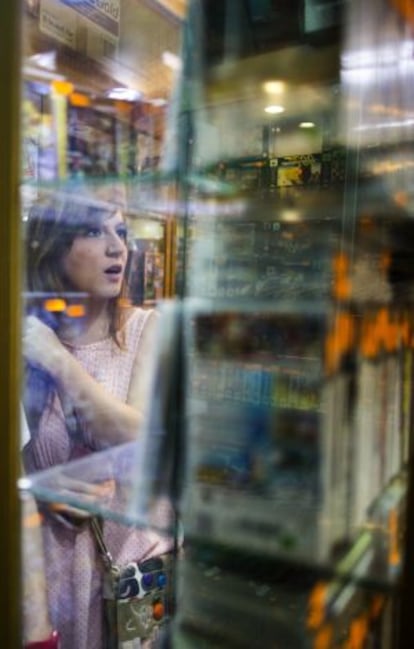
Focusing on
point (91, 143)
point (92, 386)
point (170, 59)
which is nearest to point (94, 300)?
point (92, 386)

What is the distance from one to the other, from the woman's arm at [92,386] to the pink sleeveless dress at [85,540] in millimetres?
11

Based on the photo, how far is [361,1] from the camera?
683 mm

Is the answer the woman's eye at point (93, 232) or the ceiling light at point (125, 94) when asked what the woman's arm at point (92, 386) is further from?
the ceiling light at point (125, 94)

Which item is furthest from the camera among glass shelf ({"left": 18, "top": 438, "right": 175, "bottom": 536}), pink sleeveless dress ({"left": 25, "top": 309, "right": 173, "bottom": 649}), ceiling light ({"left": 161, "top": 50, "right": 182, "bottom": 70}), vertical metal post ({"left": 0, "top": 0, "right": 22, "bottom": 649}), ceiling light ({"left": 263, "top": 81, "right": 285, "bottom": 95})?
pink sleeveless dress ({"left": 25, "top": 309, "right": 173, "bottom": 649})

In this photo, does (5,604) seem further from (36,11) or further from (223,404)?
(36,11)

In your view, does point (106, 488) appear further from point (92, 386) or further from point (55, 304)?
point (55, 304)

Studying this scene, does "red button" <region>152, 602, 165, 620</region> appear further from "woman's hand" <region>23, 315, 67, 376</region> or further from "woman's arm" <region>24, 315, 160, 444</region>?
"woman's hand" <region>23, 315, 67, 376</region>

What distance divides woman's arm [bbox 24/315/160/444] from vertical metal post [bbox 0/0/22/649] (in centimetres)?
47

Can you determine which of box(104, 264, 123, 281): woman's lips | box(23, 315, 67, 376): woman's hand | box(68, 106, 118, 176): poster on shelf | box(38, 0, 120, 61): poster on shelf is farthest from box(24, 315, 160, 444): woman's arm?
box(38, 0, 120, 61): poster on shelf

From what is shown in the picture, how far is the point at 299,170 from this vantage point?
876 millimetres

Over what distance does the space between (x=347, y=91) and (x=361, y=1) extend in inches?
4.1

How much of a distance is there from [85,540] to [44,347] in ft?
1.33

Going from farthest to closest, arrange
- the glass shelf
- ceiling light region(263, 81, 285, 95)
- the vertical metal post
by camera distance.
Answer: the glass shelf, ceiling light region(263, 81, 285, 95), the vertical metal post

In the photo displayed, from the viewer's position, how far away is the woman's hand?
1.09m
